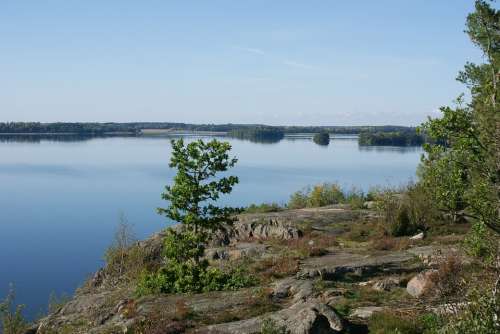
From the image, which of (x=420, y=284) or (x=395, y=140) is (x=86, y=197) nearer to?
(x=420, y=284)

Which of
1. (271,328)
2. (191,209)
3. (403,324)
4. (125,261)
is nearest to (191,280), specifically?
(191,209)

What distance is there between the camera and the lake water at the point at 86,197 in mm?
44500

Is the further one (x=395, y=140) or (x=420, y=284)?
(x=395, y=140)

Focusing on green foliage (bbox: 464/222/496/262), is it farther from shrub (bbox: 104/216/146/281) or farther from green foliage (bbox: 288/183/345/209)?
green foliage (bbox: 288/183/345/209)

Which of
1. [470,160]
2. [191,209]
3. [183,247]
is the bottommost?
[183,247]

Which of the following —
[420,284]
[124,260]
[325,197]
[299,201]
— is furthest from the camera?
[299,201]

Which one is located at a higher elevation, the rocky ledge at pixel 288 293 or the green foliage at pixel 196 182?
the green foliage at pixel 196 182

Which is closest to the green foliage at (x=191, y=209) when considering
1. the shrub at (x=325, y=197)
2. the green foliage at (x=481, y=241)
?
the green foliage at (x=481, y=241)

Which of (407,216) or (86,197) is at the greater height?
(407,216)

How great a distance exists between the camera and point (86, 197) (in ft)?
250

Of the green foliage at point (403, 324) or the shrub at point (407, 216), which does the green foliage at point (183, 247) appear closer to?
the shrub at point (407, 216)

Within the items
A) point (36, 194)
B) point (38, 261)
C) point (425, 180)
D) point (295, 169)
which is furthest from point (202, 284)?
point (295, 169)

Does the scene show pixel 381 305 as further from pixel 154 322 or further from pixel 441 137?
pixel 154 322

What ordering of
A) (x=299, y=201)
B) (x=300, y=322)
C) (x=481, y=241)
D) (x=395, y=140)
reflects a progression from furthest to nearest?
(x=395, y=140), (x=299, y=201), (x=481, y=241), (x=300, y=322)
